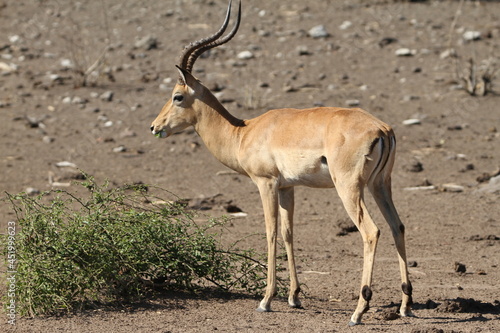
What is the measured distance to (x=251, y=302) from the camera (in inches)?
293

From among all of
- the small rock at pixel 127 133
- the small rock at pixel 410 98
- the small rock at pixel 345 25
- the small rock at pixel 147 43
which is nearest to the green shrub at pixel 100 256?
the small rock at pixel 127 133

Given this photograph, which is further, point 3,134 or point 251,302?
point 3,134

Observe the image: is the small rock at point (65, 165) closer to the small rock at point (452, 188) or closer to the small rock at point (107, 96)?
the small rock at point (107, 96)

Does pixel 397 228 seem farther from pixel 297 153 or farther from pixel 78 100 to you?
pixel 78 100

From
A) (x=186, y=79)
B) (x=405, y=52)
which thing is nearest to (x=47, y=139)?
(x=186, y=79)

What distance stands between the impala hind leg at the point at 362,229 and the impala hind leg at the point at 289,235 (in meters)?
0.80

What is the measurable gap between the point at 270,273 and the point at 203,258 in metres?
0.71

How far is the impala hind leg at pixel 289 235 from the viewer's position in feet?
24.0

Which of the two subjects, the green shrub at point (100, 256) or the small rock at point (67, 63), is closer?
the green shrub at point (100, 256)

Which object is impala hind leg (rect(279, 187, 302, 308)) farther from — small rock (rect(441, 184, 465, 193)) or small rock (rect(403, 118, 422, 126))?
small rock (rect(403, 118, 422, 126))

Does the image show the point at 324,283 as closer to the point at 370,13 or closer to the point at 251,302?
the point at 251,302

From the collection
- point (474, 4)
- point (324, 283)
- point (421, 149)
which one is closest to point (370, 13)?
point (474, 4)

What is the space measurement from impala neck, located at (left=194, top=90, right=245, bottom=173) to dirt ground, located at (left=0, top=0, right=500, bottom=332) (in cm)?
135

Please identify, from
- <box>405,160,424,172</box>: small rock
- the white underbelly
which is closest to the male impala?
the white underbelly
